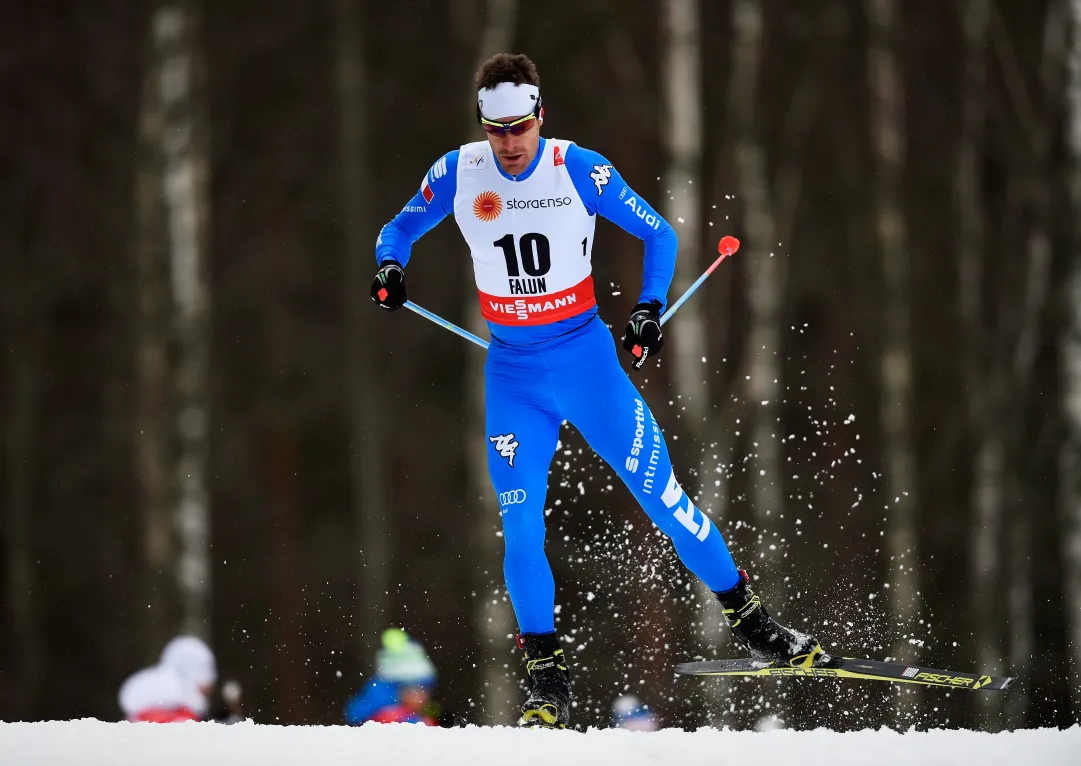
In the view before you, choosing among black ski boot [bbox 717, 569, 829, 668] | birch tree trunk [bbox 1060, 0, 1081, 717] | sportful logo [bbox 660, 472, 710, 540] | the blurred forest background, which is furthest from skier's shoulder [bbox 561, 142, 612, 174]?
birch tree trunk [bbox 1060, 0, 1081, 717]

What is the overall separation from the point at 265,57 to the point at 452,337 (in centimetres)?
162

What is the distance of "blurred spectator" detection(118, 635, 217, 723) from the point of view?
546cm

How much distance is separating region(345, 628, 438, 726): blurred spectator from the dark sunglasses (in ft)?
9.85

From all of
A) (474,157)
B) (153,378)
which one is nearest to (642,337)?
(474,157)

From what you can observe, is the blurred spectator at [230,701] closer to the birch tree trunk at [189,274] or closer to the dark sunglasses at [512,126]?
the birch tree trunk at [189,274]

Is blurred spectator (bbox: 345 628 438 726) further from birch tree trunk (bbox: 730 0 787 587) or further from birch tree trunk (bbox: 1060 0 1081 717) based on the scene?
birch tree trunk (bbox: 1060 0 1081 717)

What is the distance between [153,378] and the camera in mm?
5555

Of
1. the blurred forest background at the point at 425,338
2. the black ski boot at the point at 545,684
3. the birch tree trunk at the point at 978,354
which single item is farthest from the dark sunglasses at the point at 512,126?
the birch tree trunk at the point at 978,354

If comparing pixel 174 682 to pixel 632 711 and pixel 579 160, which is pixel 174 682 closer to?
pixel 632 711

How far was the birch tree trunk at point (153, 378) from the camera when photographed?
550cm

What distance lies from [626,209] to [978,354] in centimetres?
323

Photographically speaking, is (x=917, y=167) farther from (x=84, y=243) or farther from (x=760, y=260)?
(x=84, y=243)

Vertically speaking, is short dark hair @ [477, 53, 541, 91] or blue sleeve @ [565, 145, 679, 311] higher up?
short dark hair @ [477, 53, 541, 91]

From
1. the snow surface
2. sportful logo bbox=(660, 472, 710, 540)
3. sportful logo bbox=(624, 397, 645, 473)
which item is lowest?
the snow surface
